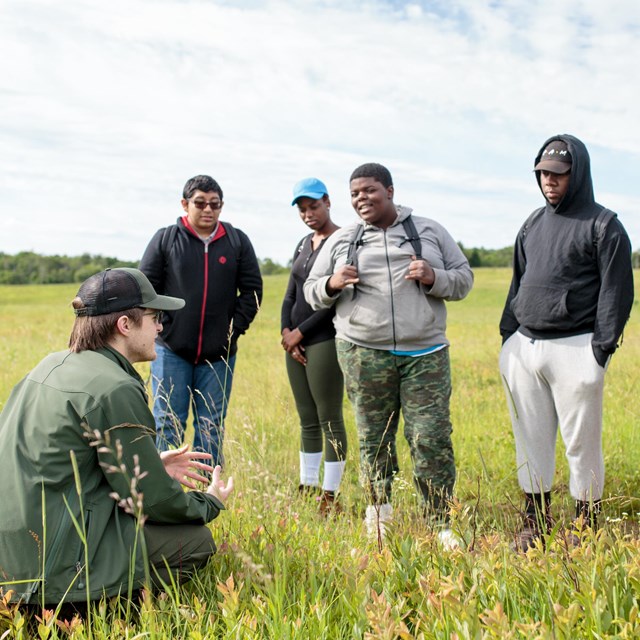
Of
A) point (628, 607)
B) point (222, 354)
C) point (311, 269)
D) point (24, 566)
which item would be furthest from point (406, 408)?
point (24, 566)

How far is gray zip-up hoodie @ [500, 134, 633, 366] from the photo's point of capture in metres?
4.13

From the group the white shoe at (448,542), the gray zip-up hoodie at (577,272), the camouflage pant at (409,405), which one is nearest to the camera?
the white shoe at (448,542)

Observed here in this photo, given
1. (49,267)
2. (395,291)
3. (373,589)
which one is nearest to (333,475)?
(395,291)

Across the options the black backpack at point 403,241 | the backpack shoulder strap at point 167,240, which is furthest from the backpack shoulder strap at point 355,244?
the backpack shoulder strap at point 167,240

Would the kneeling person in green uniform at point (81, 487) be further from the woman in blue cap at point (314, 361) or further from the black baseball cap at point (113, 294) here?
the woman in blue cap at point (314, 361)

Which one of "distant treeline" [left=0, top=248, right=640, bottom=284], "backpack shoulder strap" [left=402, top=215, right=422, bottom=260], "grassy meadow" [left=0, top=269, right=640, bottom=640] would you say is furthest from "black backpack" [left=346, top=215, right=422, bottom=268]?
"distant treeline" [left=0, top=248, right=640, bottom=284]

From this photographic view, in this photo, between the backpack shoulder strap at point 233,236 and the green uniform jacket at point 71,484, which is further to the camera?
the backpack shoulder strap at point 233,236

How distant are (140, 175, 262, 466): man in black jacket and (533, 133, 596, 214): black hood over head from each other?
87.6 inches

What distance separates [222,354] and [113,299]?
249 centimetres

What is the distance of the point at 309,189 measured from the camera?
513cm

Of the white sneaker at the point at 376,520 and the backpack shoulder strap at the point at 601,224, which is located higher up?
the backpack shoulder strap at the point at 601,224

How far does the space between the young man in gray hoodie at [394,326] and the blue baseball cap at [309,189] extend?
1.87 ft

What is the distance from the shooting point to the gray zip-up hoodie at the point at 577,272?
4133mm

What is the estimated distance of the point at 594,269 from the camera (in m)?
4.28
